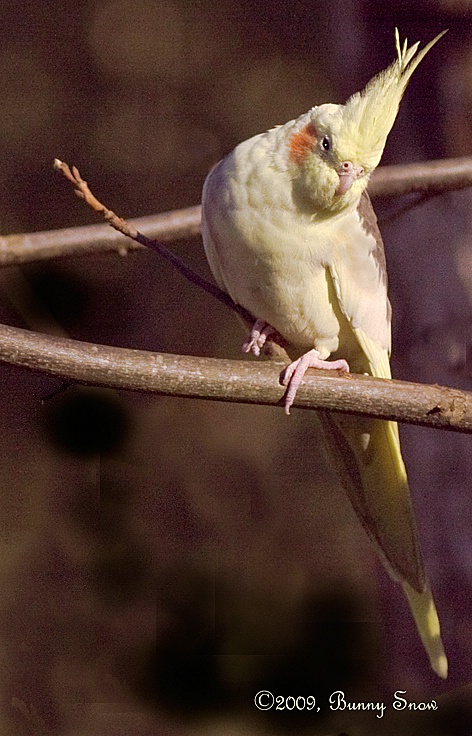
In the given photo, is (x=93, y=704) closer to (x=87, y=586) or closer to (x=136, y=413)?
(x=87, y=586)

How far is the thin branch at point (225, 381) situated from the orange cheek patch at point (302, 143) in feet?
0.87

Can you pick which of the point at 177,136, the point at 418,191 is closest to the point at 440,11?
the point at 418,191

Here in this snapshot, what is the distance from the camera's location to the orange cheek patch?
0.94 metres

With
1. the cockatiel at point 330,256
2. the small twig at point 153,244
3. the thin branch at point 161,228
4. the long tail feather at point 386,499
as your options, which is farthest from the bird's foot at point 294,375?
the thin branch at point 161,228

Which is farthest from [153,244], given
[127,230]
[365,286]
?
[365,286]

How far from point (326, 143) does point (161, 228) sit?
42cm

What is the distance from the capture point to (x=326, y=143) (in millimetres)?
917

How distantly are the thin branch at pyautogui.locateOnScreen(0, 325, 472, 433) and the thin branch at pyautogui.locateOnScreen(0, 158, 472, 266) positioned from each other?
46cm

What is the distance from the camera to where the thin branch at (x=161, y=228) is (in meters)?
1.20

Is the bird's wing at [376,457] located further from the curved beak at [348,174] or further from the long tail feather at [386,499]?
the curved beak at [348,174]

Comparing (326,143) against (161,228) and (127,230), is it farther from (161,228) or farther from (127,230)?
(161,228)

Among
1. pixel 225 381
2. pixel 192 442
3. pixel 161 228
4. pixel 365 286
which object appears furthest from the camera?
pixel 192 442

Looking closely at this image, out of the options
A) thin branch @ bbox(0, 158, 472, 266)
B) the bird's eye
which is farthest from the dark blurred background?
the bird's eye

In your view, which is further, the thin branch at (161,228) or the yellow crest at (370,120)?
the thin branch at (161,228)
